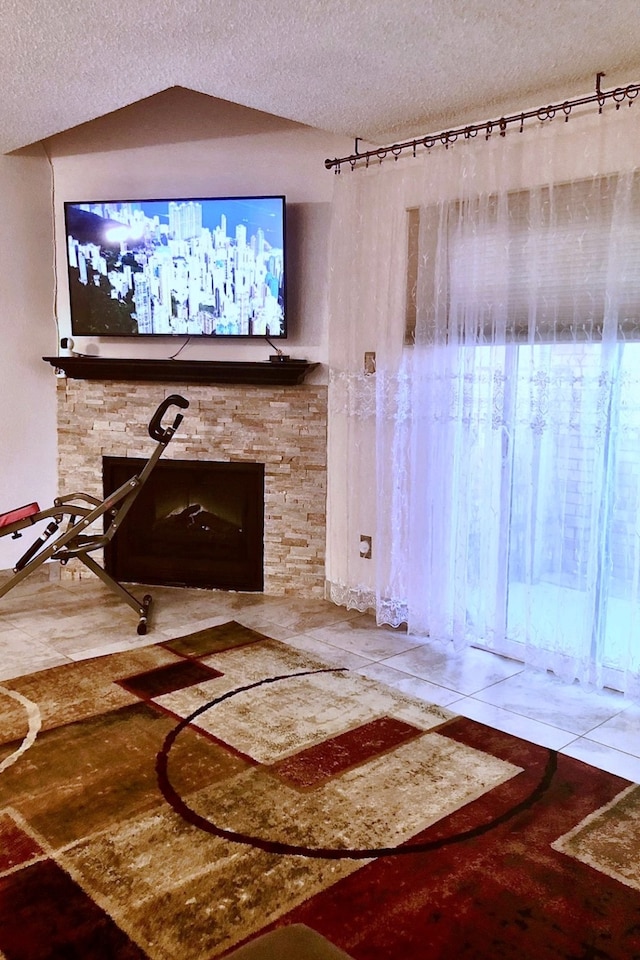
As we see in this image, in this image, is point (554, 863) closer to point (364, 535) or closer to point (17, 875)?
point (17, 875)

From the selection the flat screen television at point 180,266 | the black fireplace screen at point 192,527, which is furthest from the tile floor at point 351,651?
the flat screen television at point 180,266

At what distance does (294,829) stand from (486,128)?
286cm

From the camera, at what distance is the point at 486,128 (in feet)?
10.7

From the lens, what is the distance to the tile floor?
2.82 metres

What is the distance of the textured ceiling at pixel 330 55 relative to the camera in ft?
8.25

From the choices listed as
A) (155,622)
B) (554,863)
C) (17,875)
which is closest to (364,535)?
(155,622)

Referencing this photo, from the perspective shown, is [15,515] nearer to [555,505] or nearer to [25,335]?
[25,335]

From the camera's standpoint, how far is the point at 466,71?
2.94 m

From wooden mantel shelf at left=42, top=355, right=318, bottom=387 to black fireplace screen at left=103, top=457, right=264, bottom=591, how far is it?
0.49 meters

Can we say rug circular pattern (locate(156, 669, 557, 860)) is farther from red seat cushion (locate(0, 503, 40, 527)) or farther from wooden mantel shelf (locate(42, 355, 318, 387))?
wooden mantel shelf (locate(42, 355, 318, 387))

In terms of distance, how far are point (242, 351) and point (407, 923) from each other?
321 centimetres

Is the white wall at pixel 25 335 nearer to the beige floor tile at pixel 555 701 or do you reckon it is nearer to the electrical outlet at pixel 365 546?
the electrical outlet at pixel 365 546

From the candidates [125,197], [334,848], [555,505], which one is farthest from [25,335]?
[334,848]

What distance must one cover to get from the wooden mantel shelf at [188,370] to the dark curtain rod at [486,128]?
1068 millimetres
